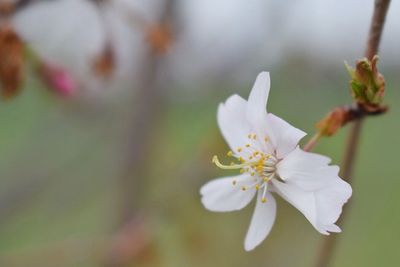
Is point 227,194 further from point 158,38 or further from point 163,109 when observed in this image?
point 163,109

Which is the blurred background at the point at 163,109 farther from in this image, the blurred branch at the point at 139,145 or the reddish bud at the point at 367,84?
the reddish bud at the point at 367,84

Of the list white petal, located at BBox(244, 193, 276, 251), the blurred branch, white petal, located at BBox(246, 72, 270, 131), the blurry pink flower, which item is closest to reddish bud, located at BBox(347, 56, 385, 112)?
white petal, located at BBox(246, 72, 270, 131)

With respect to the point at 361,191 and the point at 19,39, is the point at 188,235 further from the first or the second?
the point at 361,191

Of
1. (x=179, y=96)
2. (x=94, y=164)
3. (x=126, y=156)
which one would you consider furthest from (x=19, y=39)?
(x=94, y=164)

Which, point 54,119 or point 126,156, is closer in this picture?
point 126,156

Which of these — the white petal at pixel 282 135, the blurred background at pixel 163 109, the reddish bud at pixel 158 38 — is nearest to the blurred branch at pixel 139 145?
the blurred background at pixel 163 109

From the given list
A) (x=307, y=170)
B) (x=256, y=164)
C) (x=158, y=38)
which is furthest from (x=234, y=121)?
(x=158, y=38)

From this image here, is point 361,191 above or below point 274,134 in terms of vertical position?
below
